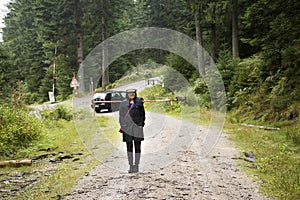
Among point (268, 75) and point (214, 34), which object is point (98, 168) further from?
point (214, 34)

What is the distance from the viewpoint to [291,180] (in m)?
6.29

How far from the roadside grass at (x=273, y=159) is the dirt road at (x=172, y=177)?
12.7 inches

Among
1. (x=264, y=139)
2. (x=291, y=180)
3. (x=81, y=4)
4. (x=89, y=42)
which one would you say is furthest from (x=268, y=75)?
(x=89, y=42)

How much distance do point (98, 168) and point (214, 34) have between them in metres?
22.4

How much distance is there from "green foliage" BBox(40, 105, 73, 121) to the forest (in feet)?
10.7

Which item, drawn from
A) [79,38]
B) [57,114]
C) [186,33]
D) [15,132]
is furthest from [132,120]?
[79,38]

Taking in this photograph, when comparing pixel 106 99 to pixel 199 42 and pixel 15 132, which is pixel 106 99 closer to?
pixel 199 42

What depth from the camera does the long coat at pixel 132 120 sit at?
743 centimetres

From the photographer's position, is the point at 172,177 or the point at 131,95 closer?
the point at 172,177

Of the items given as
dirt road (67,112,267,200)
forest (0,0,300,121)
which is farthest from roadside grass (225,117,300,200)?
forest (0,0,300,121)

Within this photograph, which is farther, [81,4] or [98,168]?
[81,4]

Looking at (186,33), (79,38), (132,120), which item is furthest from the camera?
(79,38)

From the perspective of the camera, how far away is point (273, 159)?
8.27 m

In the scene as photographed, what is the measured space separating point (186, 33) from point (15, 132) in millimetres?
26760
